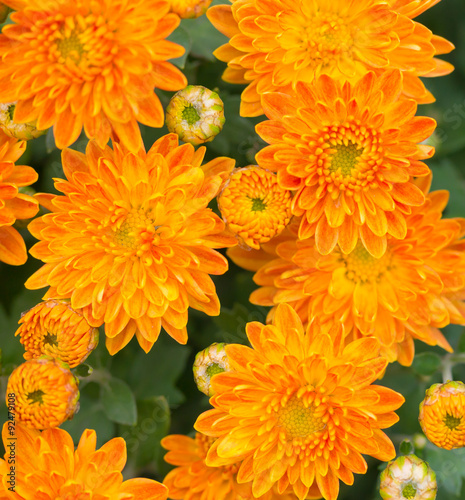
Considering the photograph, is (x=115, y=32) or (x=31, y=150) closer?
(x=115, y=32)

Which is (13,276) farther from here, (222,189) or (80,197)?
(222,189)

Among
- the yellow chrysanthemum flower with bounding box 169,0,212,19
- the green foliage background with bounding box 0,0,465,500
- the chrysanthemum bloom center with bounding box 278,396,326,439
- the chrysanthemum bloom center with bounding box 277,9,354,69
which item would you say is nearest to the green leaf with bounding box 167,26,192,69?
the green foliage background with bounding box 0,0,465,500

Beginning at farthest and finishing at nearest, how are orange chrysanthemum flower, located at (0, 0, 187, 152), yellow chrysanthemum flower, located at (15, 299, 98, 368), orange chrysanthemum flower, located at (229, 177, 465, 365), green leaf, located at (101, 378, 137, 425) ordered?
green leaf, located at (101, 378, 137, 425) → orange chrysanthemum flower, located at (229, 177, 465, 365) → yellow chrysanthemum flower, located at (15, 299, 98, 368) → orange chrysanthemum flower, located at (0, 0, 187, 152)

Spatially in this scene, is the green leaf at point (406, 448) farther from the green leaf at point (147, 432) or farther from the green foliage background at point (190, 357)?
the green leaf at point (147, 432)

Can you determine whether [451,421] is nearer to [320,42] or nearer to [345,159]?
[345,159]

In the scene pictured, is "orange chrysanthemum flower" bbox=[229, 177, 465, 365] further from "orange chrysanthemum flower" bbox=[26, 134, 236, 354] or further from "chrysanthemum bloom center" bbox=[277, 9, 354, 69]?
"chrysanthemum bloom center" bbox=[277, 9, 354, 69]

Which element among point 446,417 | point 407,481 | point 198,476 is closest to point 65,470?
point 198,476

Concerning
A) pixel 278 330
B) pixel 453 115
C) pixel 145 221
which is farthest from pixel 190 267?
pixel 453 115
